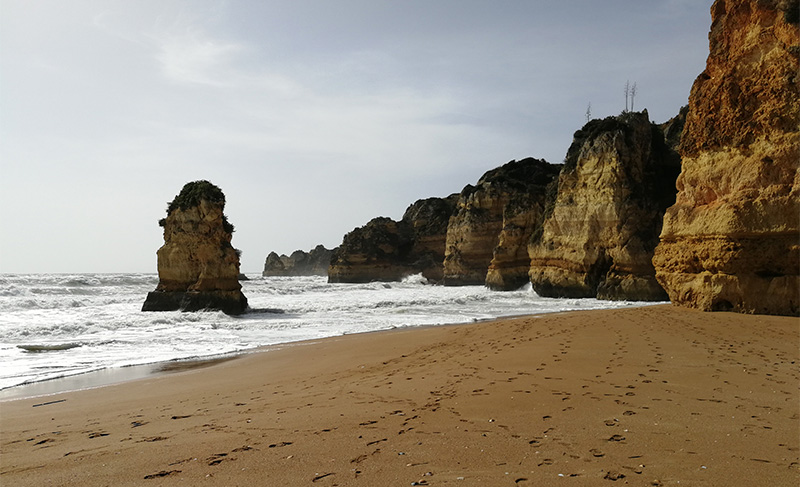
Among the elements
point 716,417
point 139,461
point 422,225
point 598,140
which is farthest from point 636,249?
point 422,225

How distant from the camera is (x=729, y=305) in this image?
1120cm

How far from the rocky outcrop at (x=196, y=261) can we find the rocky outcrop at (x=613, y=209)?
17.8 m

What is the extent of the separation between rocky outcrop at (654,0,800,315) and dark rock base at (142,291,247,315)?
18.1 m

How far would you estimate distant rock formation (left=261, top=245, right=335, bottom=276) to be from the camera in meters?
112

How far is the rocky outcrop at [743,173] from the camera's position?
1028 centimetres

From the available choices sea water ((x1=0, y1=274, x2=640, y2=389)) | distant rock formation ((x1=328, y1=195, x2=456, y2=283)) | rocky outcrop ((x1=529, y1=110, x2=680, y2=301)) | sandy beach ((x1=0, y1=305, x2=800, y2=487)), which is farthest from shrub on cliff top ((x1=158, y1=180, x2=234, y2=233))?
distant rock formation ((x1=328, y1=195, x2=456, y2=283))

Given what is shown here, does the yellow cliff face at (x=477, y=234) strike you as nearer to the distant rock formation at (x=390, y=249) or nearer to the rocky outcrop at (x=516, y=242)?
the rocky outcrop at (x=516, y=242)

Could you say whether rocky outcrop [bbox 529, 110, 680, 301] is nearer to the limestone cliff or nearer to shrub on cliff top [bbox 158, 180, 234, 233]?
the limestone cliff

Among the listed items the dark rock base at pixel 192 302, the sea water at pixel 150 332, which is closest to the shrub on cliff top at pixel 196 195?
the dark rock base at pixel 192 302

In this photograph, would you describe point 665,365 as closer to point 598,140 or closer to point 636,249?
point 636,249

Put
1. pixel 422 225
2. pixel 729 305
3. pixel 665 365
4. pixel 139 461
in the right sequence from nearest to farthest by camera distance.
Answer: pixel 139 461 < pixel 665 365 < pixel 729 305 < pixel 422 225

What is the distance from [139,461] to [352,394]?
2.41 m

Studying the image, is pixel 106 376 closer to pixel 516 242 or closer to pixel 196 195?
pixel 196 195

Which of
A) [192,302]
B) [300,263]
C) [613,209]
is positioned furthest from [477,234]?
[300,263]
